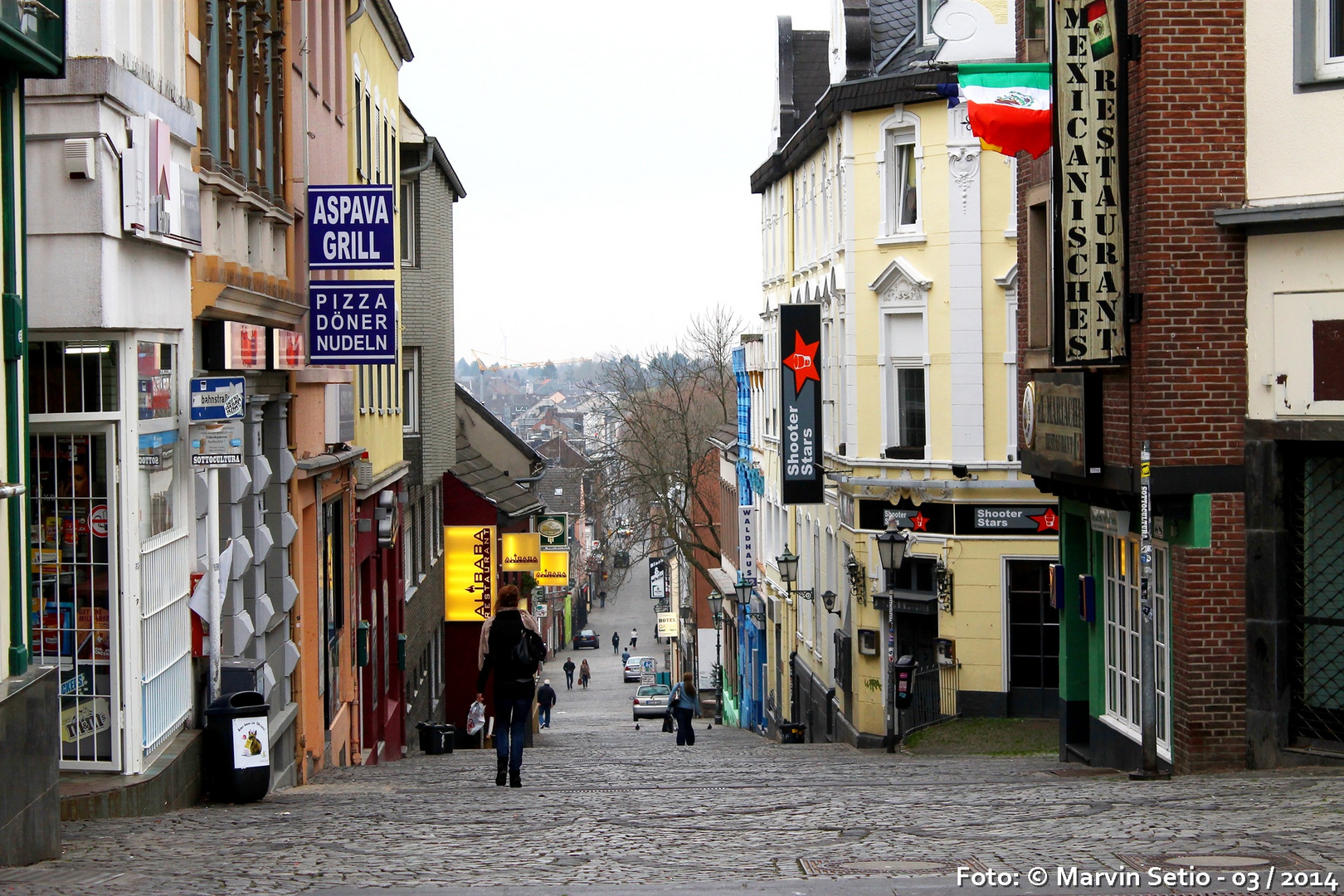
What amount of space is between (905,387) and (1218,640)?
15866mm

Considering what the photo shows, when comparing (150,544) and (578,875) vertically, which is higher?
(150,544)

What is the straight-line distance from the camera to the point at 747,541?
46.1 m

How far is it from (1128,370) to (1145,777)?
3.38m

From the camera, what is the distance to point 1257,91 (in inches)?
504

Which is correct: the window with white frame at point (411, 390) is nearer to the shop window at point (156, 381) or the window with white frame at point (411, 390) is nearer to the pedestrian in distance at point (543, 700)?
the pedestrian in distance at point (543, 700)

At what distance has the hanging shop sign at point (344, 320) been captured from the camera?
57.8 feet

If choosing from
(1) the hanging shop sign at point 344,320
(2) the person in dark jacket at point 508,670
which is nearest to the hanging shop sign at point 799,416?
(1) the hanging shop sign at point 344,320

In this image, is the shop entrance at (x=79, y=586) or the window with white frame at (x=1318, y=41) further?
the window with white frame at (x=1318, y=41)

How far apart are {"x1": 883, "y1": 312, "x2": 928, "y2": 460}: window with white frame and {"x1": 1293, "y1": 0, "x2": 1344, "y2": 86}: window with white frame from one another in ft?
50.3

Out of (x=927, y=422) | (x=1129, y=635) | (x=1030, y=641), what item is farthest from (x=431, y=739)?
(x=1129, y=635)

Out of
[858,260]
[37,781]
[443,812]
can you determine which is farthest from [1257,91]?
[858,260]

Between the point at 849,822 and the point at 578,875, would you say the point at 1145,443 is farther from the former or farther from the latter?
the point at 578,875

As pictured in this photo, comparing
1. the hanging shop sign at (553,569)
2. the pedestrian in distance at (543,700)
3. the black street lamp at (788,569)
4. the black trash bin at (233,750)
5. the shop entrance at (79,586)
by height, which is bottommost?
the pedestrian in distance at (543,700)

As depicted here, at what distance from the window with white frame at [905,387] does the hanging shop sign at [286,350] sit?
1370 cm
